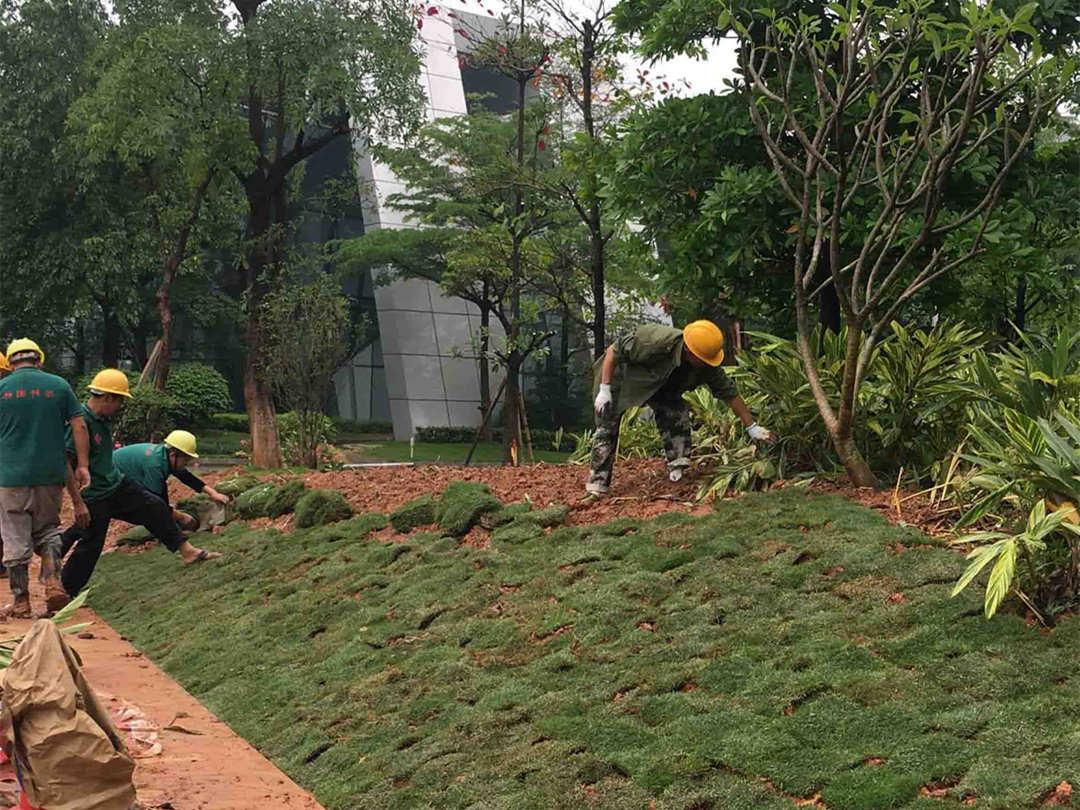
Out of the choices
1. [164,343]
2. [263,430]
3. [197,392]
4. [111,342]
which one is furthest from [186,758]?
[111,342]

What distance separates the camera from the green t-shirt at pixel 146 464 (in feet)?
30.9

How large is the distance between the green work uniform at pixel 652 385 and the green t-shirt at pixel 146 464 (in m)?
3.62

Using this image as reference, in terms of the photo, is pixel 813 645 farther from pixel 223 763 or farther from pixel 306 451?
pixel 306 451

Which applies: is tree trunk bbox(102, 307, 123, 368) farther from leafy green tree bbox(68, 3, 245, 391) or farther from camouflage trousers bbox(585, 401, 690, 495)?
camouflage trousers bbox(585, 401, 690, 495)

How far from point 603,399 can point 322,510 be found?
2930mm

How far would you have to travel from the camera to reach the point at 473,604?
6684 mm

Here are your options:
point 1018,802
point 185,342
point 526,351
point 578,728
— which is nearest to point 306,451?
point 526,351

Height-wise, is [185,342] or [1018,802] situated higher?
[185,342]

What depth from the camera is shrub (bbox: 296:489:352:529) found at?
978 centimetres

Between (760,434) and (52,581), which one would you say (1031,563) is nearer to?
(760,434)

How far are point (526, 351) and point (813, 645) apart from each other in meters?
16.8

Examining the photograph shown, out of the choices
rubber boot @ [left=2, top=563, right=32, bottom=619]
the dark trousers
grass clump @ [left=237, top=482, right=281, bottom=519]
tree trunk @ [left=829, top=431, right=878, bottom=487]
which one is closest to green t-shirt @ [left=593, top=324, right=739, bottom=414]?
tree trunk @ [left=829, top=431, right=878, bottom=487]

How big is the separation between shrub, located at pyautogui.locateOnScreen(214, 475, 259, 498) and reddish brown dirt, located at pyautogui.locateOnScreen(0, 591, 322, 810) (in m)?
4.56

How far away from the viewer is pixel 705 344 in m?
8.09
